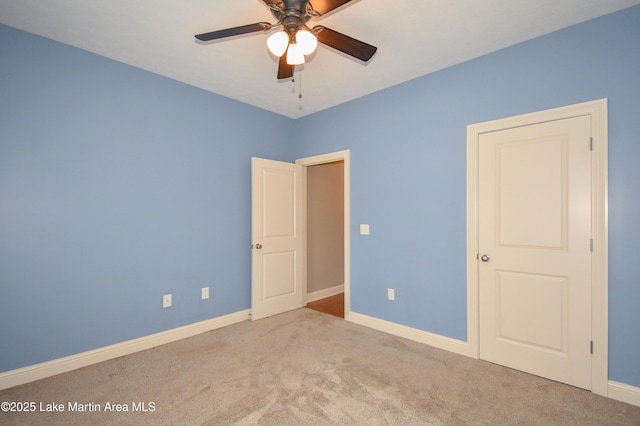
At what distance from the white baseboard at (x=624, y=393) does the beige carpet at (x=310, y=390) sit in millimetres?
62

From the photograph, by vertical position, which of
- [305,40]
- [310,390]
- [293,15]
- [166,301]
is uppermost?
[293,15]

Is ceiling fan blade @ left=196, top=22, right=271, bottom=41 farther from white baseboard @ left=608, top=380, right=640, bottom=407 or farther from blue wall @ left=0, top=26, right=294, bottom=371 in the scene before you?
white baseboard @ left=608, top=380, right=640, bottom=407

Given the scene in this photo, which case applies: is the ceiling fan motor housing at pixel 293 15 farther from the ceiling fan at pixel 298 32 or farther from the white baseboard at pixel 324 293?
the white baseboard at pixel 324 293

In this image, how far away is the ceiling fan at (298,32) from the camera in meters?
1.63

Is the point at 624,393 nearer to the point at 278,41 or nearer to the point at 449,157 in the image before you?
the point at 449,157

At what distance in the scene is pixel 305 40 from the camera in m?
1.70

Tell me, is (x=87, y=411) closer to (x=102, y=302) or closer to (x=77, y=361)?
(x=77, y=361)

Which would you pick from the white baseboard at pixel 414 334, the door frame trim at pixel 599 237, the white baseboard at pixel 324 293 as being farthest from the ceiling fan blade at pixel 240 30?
the white baseboard at pixel 324 293

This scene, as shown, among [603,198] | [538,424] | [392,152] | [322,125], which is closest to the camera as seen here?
[538,424]

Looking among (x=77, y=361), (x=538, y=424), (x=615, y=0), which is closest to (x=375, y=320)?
(x=538, y=424)

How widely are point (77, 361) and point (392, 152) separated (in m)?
3.53

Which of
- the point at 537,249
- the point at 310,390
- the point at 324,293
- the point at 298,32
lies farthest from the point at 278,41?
the point at 324,293

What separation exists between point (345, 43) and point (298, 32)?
34 cm

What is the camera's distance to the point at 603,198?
212cm
